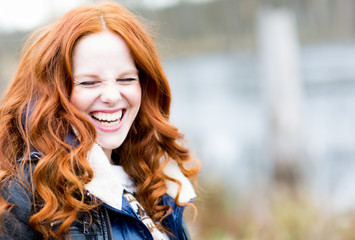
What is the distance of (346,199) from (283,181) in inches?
60.8

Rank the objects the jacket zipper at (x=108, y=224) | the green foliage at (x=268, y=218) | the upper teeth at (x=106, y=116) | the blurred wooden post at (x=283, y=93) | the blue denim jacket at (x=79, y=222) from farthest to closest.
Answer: the blurred wooden post at (x=283, y=93) < the green foliage at (x=268, y=218) < the upper teeth at (x=106, y=116) < the jacket zipper at (x=108, y=224) < the blue denim jacket at (x=79, y=222)

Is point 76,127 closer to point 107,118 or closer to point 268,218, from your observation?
point 107,118

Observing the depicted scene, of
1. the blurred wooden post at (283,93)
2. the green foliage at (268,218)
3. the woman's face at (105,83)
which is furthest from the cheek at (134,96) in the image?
the blurred wooden post at (283,93)

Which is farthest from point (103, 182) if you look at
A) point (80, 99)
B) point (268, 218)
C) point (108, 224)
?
point (268, 218)

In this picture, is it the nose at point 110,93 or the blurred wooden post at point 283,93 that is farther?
the blurred wooden post at point 283,93

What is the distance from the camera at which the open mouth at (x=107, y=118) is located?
1833 millimetres

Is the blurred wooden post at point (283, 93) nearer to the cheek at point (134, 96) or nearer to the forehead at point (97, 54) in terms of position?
the cheek at point (134, 96)

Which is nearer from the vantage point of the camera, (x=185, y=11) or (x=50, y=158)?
(x=50, y=158)

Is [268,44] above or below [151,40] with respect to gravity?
below

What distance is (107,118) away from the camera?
1841 mm

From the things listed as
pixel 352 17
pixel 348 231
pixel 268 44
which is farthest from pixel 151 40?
pixel 352 17

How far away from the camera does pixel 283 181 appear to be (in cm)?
680

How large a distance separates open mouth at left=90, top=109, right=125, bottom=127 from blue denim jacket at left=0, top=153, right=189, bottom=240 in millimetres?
263

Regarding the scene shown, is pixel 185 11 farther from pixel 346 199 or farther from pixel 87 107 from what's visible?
pixel 87 107
